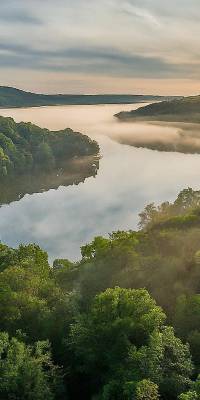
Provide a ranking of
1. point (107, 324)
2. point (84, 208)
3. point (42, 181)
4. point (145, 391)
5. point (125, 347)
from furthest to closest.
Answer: point (42, 181) < point (84, 208) < point (107, 324) < point (125, 347) < point (145, 391)

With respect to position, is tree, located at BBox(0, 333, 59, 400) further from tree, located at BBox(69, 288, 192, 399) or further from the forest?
tree, located at BBox(69, 288, 192, 399)

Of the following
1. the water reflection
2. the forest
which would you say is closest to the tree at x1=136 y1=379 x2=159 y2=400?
the forest

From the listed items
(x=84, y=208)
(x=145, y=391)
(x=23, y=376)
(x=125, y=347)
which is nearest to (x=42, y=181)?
(x=84, y=208)

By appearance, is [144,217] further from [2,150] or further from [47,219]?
[2,150]

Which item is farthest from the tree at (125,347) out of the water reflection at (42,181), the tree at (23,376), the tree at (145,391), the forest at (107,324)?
the water reflection at (42,181)

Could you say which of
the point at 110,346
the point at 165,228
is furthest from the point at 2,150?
the point at 110,346

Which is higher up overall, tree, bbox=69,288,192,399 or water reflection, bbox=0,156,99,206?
water reflection, bbox=0,156,99,206

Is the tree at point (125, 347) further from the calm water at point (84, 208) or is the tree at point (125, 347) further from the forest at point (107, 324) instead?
the calm water at point (84, 208)

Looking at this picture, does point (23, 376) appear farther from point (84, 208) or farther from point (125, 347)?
point (84, 208)
